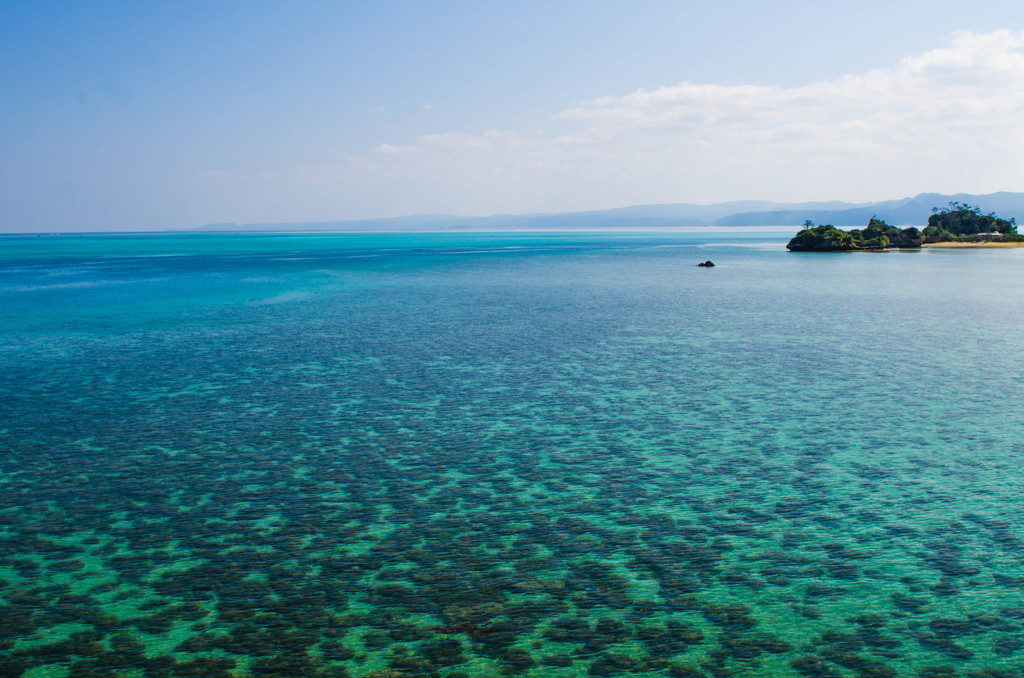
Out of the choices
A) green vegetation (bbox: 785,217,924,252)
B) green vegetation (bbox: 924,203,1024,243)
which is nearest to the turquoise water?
green vegetation (bbox: 785,217,924,252)

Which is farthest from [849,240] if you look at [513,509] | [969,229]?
[513,509]

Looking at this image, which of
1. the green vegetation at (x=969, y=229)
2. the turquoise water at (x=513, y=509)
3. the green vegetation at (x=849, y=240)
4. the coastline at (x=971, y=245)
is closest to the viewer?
the turquoise water at (x=513, y=509)

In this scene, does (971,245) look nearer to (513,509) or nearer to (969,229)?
(969,229)

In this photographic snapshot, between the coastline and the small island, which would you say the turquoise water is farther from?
the coastline

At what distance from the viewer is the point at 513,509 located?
1827cm

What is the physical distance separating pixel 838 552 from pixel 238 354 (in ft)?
111

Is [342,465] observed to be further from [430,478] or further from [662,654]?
[662,654]

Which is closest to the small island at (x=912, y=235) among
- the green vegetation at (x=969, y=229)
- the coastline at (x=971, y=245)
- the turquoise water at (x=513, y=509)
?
the green vegetation at (x=969, y=229)

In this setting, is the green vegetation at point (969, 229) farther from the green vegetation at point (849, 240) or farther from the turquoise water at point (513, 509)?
the turquoise water at point (513, 509)

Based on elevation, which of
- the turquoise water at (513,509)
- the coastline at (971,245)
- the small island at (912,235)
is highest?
the small island at (912,235)

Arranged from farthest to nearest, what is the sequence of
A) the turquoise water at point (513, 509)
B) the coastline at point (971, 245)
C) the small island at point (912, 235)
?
the coastline at point (971, 245) < the small island at point (912, 235) < the turquoise water at point (513, 509)

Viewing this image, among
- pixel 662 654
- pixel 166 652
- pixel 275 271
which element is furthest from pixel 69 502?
pixel 275 271

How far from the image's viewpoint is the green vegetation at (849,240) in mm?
162875

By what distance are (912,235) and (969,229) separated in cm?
3017
